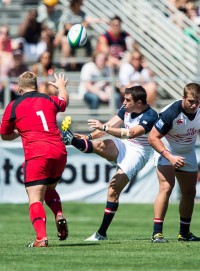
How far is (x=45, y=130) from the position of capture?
11.5m

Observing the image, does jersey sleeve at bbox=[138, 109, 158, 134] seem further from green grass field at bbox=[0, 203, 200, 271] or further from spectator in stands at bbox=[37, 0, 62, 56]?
spectator in stands at bbox=[37, 0, 62, 56]

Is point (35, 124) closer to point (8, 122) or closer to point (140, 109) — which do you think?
point (8, 122)

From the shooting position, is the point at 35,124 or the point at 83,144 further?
the point at 83,144

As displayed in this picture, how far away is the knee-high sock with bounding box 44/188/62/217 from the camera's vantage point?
11930 mm

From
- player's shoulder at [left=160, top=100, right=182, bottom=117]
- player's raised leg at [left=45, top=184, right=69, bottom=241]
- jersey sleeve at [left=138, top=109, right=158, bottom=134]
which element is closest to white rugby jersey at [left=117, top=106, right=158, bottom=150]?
jersey sleeve at [left=138, top=109, right=158, bottom=134]

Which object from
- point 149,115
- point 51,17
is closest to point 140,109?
point 149,115

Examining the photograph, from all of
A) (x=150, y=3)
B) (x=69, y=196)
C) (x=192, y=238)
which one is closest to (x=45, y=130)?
(x=192, y=238)

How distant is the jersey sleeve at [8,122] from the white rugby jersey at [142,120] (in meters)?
1.95

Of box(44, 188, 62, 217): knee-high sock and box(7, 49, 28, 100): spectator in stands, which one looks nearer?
box(44, 188, 62, 217): knee-high sock

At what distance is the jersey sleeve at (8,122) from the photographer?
11.5 m

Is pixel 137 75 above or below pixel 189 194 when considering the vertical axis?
above

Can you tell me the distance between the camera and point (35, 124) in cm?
1145

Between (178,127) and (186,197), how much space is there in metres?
1.08

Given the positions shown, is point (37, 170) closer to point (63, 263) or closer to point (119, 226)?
point (63, 263)
